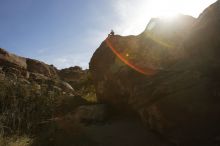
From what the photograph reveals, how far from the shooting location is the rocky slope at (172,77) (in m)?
10.6

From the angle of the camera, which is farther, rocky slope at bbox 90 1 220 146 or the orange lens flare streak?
the orange lens flare streak

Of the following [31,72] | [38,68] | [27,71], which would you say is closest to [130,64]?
[27,71]

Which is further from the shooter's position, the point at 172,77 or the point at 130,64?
the point at 130,64

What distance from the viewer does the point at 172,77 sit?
471 inches

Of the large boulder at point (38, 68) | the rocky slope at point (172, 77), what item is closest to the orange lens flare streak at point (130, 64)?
the rocky slope at point (172, 77)

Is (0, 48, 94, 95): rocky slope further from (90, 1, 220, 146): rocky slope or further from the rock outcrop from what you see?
(90, 1, 220, 146): rocky slope

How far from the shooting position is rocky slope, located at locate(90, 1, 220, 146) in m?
10.6

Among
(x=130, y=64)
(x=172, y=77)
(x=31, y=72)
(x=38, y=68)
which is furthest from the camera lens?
(x=38, y=68)

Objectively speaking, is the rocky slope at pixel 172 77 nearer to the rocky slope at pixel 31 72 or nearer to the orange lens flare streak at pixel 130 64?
the orange lens flare streak at pixel 130 64

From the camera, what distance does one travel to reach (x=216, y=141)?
977cm

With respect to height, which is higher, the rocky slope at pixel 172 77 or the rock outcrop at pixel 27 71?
the rock outcrop at pixel 27 71

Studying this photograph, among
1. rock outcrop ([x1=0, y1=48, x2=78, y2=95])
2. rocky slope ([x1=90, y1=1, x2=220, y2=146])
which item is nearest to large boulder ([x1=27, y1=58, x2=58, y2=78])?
rock outcrop ([x1=0, y1=48, x2=78, y2=95])

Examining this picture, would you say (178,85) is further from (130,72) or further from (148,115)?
(130,72)

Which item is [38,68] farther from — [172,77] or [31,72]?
[172,77]
